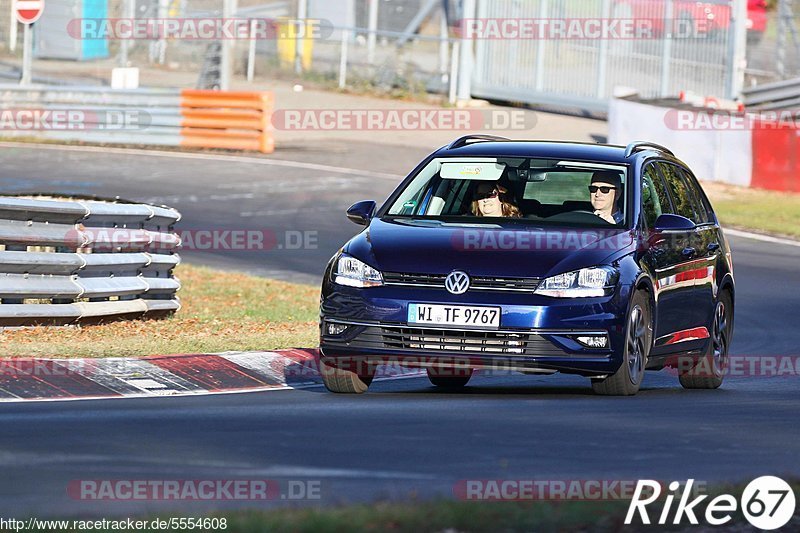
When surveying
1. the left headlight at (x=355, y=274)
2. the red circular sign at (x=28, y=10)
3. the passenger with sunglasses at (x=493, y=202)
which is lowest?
the left headlight at (x=355, y=274)

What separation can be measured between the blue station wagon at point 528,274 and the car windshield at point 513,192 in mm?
10

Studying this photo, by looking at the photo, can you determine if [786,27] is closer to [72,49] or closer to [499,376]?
[72,49]

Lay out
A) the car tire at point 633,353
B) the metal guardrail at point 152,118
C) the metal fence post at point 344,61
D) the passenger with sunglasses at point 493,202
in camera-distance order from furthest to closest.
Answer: the metal fence post at point 344,61 < the metal guardrail at point 152,118 < the passenger with sunglasses at point 493,202 < the car tire at point 633,353

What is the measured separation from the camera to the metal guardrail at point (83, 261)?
12.1 meters

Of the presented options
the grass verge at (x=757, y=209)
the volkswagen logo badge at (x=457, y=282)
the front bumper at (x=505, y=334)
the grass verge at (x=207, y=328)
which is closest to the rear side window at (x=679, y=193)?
the front bumper at (x=505, y=334)

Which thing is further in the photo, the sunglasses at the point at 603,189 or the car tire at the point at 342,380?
the sunglasses at the point at 603,189

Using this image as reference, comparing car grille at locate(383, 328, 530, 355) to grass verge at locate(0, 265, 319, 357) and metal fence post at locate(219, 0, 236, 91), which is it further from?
metal fence post at locate(219, 0, 236, 91)

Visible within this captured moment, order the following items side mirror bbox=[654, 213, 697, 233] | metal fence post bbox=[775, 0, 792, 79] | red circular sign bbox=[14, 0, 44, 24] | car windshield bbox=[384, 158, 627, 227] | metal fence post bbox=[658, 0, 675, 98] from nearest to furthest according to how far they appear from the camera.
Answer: side mirror bbox=[654, 213, 697, 233] → car windshield bbox=[384, 158, 627, 227] → red circular sign bbox=[14, 0, 44, 24] → metal fence post bbox=[775, 0, 792, 79] → metal fence post bbox=[658, 0, 675, 98]

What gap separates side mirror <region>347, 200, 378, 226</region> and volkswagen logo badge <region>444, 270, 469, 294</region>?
4.35ft

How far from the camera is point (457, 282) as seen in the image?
9.41 m

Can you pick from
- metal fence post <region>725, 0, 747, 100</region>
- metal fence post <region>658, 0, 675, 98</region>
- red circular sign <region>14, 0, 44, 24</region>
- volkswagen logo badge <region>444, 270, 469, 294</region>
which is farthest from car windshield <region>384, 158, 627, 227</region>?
metal fence post <region>658, 0, 675, 98</region>

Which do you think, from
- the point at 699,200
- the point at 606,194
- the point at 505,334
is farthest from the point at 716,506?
the point at 699,200

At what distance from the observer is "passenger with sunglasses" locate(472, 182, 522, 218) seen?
10711mm

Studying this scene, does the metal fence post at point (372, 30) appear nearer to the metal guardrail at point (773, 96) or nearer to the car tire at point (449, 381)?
the metal guardrail at point (773, 96)
